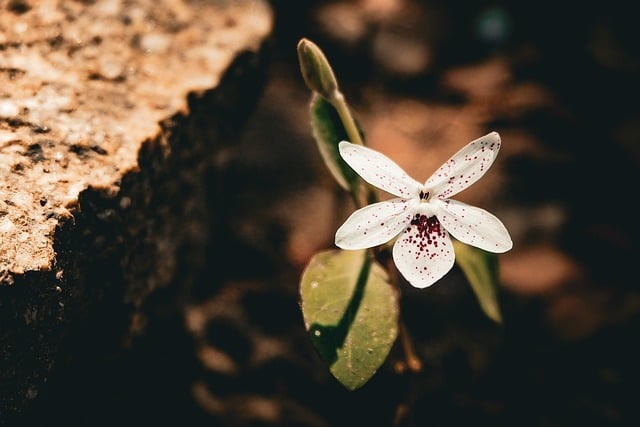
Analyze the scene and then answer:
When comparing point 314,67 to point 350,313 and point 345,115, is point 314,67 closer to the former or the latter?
point 345,115

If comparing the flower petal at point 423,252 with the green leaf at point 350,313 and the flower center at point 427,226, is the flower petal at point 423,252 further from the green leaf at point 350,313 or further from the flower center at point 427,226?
the green leaf at point 350,313

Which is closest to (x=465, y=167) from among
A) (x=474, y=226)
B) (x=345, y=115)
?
(x=474, y=226)

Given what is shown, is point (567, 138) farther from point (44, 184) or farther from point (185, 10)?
point (44, 184)

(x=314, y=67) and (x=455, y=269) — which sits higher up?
(x=314, y=67)

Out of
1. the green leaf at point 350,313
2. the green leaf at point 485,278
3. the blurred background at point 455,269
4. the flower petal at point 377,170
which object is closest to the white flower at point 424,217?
the flower petal at point 377,170

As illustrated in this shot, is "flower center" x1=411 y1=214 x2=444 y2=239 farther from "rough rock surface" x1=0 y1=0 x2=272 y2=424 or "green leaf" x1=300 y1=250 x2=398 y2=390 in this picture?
"rough rock surface" x1=0 y1=0 x2=272 y2=424

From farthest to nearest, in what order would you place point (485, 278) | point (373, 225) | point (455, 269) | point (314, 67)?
point (455, 269), point (485, 278), point (314, 67), point (373, 225)

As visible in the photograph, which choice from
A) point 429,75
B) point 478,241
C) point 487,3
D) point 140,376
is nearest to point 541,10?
point 487,3
